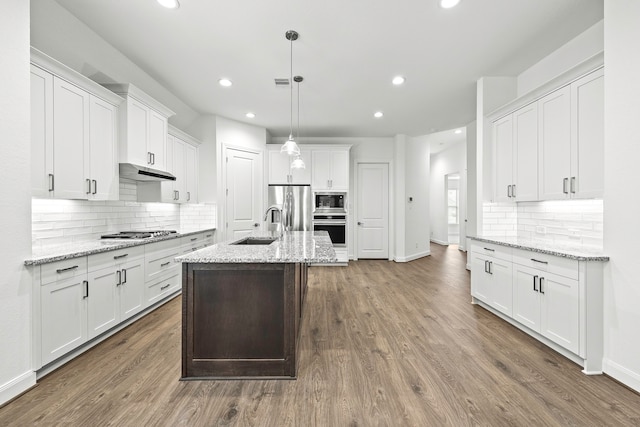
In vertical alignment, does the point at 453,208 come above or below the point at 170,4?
below

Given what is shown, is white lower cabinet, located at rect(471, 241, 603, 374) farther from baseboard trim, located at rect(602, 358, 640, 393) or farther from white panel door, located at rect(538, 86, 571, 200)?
white panel door, located at rect(538, 86, 571, 200)

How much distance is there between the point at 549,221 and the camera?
10.0ft

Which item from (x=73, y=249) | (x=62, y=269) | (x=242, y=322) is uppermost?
(x=73, y=249)

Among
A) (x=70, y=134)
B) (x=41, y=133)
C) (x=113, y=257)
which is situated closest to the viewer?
(x=41, y=133)

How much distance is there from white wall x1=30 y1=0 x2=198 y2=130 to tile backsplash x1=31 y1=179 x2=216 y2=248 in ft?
4.10

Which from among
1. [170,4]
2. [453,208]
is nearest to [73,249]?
[170,4]

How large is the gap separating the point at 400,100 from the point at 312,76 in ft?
5.20

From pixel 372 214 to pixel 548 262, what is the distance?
433cm

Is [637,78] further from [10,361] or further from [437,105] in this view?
[10,361]

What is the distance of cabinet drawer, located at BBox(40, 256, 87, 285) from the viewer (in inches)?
76.8

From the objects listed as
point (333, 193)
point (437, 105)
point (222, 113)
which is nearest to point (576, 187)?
point (437, 105)

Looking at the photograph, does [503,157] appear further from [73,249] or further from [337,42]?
[73,249]

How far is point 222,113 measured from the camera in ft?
16.2

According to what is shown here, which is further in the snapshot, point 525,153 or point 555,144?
point 525,153
